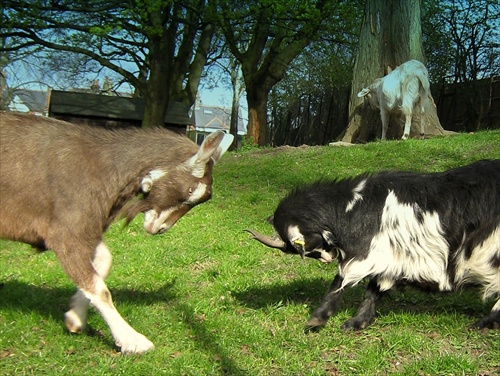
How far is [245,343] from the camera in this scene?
4594 mm

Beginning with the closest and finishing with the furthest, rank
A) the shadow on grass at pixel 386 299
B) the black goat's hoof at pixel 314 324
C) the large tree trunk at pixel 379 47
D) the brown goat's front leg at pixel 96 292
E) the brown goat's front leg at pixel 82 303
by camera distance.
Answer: the brown goat's front leg at pixel 96 292 < the brown goat's front leg at pixel 82 303 < the black goat's hoof at pixel 314 324 < the shadow on grass at pixel 386 299 < the large tree trunk at pixel 379 47

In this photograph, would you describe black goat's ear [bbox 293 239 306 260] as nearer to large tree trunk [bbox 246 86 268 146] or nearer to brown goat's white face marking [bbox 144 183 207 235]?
brown goat's white face marking [bbox 144 183 207 235]


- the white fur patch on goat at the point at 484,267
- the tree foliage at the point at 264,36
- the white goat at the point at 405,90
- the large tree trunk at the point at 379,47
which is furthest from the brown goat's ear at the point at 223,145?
the tree foliage at the point at 264,36

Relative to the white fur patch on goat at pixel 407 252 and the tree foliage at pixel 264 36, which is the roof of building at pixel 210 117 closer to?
the tree foliage at pixel 264 36

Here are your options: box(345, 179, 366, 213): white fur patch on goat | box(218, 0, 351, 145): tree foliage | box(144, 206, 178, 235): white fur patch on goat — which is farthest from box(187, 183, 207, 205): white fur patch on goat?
box(218, 0, 351, 145): tree foliage

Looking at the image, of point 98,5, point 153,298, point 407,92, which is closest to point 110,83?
point 98,5

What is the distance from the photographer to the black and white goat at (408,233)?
4.60 metres

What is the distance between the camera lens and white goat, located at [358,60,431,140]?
13.0 metres

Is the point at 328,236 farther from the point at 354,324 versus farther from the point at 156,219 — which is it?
the point at 156,219

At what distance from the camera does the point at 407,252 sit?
15.4 ft

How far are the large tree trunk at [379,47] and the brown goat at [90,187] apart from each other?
10236 millimetres

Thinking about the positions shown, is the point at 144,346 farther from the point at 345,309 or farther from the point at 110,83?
the point at 110,83

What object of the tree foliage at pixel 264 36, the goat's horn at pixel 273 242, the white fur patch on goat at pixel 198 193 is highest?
the tree foliage at pixel 264 36

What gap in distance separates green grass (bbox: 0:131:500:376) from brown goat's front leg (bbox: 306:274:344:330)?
96 mm
